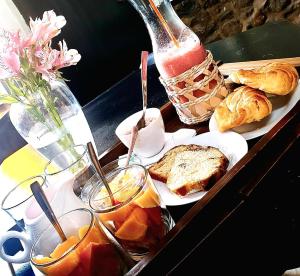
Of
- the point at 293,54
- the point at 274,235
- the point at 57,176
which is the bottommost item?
the point at 274,235

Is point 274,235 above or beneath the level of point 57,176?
beneath

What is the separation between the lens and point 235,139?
2.85ft

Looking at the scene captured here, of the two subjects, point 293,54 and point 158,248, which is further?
point 293,54

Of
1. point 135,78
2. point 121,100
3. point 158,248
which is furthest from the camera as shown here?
point 135,78

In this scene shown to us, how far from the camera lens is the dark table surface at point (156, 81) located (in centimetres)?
146

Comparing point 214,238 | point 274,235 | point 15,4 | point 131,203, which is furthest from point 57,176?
point 15,4

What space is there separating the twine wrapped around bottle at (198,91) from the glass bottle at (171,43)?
0.10 feet

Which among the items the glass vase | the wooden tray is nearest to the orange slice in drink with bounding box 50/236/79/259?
the wooden tray

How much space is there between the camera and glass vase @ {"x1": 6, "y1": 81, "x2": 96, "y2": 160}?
1.05 metres

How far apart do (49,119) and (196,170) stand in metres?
0.50

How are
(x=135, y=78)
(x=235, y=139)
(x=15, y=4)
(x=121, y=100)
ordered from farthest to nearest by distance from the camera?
(x=15, y=4) < (x=135, y=78) < (x=121, y=100) < (x=235, y=139)

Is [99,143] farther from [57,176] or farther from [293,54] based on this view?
[293,54]

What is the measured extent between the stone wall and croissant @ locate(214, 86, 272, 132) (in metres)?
3.36

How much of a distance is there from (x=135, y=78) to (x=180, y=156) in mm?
1244
